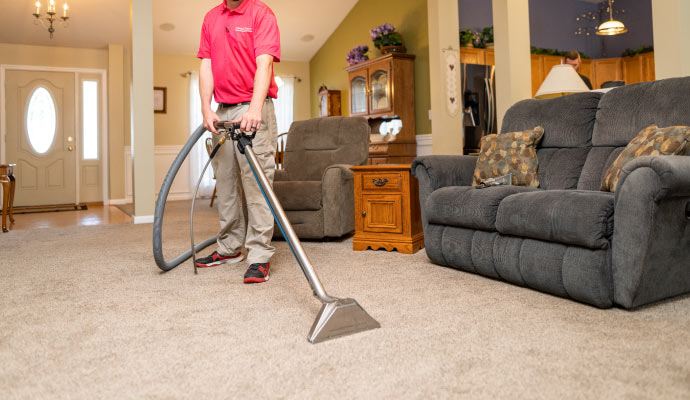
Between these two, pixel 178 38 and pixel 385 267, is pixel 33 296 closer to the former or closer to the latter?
pixel 385 267

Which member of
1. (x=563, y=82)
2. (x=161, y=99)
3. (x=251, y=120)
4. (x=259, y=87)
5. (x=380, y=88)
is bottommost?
(x=251, y=120)

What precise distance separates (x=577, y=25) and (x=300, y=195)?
609cm

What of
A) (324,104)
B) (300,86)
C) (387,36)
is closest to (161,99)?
(300,86)

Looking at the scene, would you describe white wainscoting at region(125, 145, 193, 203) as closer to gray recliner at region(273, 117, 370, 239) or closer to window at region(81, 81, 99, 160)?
window at region(81, 81, 99, 160)

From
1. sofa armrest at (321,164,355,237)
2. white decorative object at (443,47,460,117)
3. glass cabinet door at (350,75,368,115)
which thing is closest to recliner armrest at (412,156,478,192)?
sofa armrest at (321,164,355,237)

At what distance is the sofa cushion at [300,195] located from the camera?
3.60 metres

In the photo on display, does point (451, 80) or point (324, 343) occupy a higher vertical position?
point (451, 80)

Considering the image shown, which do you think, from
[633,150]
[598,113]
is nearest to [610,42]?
[598,113]

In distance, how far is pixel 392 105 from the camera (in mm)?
6180

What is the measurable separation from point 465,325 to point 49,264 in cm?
239

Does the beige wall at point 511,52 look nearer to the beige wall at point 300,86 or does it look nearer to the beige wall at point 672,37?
the beige wall at point 672,37

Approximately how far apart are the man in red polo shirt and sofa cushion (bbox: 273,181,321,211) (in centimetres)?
100

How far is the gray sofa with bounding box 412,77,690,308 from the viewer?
1.72 meters

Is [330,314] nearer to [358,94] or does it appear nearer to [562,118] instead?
[562,118]
